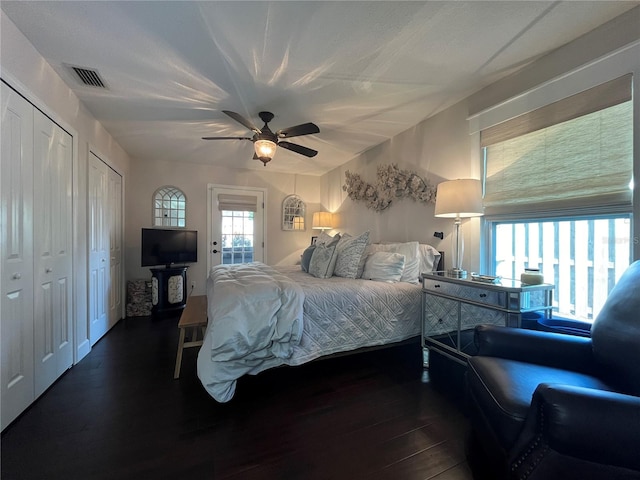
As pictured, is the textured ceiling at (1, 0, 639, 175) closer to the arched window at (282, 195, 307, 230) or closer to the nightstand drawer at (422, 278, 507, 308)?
the nightstand drawer at (422, 278, 507, 308)

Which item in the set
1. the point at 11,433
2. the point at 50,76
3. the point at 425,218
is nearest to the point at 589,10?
the point at 425,218

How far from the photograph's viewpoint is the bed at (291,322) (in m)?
1.75

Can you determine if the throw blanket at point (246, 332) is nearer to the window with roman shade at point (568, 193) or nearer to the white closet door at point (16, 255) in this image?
the white closet door at point (16, 255)

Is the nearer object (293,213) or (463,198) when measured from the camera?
(463,198)

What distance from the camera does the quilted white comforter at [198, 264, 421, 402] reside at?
1753 millimetres

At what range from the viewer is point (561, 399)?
902 mm

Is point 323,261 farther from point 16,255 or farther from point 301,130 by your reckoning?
point 16,255

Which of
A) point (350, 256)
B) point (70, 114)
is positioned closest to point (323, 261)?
point (350, 256)

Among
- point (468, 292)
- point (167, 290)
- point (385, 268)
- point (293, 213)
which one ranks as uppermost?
point (293, 213)

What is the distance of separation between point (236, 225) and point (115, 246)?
6.27 ft

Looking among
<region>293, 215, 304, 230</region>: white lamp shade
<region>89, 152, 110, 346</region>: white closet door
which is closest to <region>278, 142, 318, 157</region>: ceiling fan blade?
<region>89, 152, 110, 346</region>: white closet door

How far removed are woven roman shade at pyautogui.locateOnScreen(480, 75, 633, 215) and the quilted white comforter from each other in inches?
46.3

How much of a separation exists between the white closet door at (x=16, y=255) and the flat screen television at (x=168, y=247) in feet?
7.44

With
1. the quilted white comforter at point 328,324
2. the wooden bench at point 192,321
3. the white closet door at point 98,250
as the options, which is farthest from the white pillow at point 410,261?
the white closet door at point 98,250
